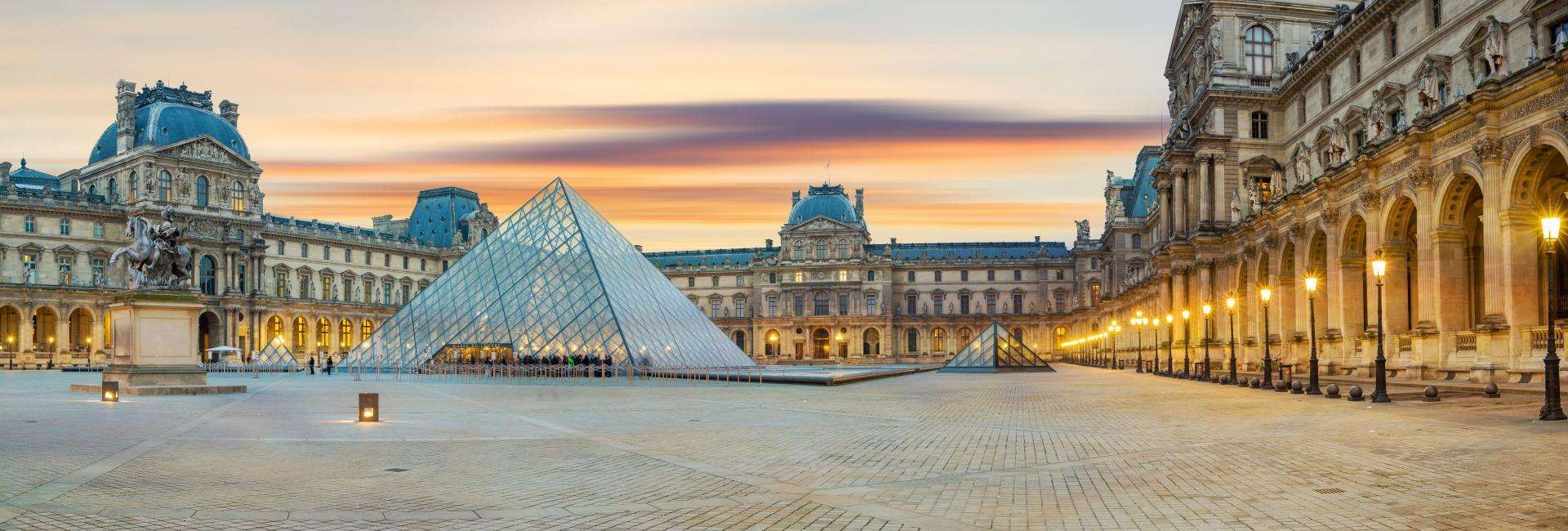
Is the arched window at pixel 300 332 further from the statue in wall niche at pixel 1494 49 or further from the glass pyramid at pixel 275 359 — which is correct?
the statue in wall niche at pixel 1494 49

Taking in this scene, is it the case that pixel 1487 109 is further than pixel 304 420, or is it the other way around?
pixel 1487 109

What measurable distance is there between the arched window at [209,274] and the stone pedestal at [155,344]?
5987 cm

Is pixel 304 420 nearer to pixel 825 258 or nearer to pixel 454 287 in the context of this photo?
pixel 454 287

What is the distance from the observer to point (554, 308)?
46.9 meters

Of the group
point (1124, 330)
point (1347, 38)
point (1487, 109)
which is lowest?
point (1124, 330)

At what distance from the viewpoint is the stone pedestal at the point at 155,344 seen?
25.2 meters

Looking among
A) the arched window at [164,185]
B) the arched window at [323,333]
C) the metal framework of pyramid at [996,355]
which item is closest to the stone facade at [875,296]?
the arched window at [323,333]

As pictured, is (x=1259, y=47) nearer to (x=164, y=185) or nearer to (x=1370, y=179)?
(x=1370, y=179)

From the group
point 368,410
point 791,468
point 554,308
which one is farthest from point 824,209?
point 791,468

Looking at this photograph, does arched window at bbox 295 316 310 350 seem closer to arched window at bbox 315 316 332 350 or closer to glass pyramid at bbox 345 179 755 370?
arched window at bbox 315 316 332 350

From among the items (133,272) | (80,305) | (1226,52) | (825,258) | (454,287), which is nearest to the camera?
(133,272)

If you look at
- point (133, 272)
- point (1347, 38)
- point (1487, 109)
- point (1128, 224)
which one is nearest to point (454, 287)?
point (133, 272)

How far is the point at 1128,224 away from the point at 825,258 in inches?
1404

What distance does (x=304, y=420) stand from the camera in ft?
56.9
